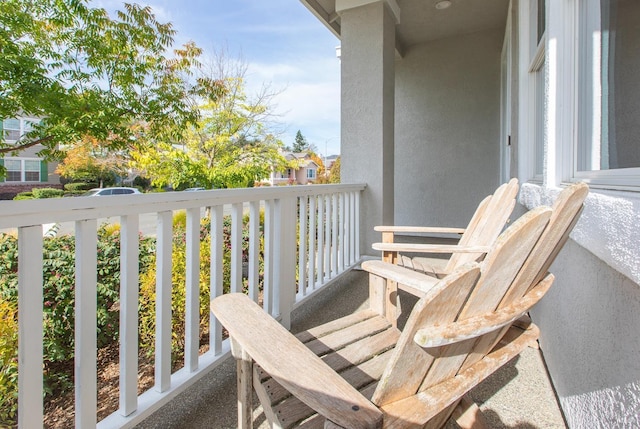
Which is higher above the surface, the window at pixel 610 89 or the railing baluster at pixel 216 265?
the window at pixel 610 89

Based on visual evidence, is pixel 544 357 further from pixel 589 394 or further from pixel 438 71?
pixel 438 71

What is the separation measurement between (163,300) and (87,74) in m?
6.76

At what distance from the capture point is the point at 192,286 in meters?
1.59

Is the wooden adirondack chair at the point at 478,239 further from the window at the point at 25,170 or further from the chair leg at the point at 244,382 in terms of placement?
the window at the point at 25,170

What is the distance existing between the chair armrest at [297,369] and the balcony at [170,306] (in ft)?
1.36

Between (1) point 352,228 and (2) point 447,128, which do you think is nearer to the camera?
(1) point 352,228

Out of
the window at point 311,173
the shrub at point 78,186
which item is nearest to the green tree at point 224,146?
the shrub at point 78,186

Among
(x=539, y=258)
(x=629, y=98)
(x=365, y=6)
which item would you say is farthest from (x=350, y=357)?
(x=365, y=6)

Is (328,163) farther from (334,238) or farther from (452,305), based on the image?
(452,305)

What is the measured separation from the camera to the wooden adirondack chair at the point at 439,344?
631 mm

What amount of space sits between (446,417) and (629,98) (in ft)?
3.63

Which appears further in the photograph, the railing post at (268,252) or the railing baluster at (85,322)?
the railing post at (268,252)

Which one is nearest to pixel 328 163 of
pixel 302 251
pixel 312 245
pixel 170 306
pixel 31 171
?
pixel 31 171

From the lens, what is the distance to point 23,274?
92cm
